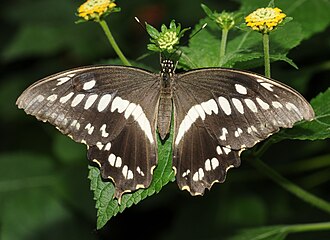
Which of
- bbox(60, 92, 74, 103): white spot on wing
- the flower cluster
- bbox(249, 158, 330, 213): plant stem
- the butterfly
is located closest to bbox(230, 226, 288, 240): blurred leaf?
bbox(249, 158, 330, 213): plant stem

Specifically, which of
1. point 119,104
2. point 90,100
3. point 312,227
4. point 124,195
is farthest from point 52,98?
point 312,227

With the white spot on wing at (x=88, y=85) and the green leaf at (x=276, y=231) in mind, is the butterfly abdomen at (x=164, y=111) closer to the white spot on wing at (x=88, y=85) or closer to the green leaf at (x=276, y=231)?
the white spot on wing at (x=88, y=85)

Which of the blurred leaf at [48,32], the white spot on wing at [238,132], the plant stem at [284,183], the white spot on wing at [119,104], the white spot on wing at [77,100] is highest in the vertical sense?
the blurred leaf at [48,32]

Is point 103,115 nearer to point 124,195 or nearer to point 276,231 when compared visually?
point 124,195

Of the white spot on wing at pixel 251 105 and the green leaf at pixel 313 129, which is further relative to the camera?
the green leaf at pixel 313 129

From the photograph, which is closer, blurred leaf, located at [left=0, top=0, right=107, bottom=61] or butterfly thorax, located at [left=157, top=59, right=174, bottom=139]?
butterfly thorax, located at [left=157, top=59, right=174, bottom=139]

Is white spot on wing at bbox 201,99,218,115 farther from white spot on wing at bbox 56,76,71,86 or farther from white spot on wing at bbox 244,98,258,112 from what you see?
white spot on wing at bbox 56,76,71,86

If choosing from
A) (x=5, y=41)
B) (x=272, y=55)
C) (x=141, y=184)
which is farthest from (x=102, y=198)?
(x=5, y=41)

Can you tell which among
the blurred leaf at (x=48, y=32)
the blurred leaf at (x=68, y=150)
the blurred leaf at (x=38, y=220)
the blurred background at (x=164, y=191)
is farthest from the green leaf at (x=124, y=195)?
the blurred leaf at (x=48, y=32)
